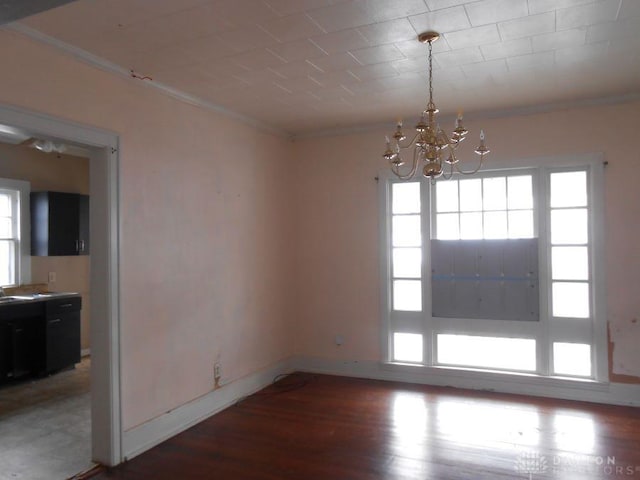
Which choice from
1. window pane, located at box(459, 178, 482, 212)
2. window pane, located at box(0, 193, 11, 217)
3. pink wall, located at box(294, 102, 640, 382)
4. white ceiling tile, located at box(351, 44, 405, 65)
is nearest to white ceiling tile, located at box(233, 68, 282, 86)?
white ceiling tile, located at box(351, 44, 405, 65)

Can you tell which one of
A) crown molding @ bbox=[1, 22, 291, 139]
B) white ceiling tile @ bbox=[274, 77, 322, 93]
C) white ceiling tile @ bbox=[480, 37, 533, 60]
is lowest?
crown molding @ bbox=[1, 22, 291, 139]

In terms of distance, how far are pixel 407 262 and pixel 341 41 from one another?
2.61m

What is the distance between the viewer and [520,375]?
4355mm

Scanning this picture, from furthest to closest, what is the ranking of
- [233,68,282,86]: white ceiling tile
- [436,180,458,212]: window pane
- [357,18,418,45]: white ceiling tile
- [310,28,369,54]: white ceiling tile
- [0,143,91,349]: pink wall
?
[0,143,91,349]: pink wall
[436,180,458,212]: window pane
[233,68,282,86]: white ceiling tile
[310,28,369,54]: white ceiling tile
[357,18,418,45]: white ceiling tile

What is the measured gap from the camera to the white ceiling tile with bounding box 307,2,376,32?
245 centimetres

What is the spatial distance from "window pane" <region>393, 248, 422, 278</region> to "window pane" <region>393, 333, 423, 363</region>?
0.63 m

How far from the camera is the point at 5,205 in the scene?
17.8 ft

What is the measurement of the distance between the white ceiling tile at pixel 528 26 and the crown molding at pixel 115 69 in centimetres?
237

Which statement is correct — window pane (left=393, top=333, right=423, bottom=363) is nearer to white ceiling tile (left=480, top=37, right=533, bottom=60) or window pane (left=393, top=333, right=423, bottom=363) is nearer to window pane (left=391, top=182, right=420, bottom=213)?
window pane (left=391, top=182, right=420, bottom=213)

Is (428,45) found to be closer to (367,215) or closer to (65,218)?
(367,215)

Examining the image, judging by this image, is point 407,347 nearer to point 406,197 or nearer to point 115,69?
point 406,197

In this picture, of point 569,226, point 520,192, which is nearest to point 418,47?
point 520,192

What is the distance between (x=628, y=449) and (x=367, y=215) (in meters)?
2.95

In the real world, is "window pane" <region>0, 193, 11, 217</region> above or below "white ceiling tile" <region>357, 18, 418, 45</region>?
below
